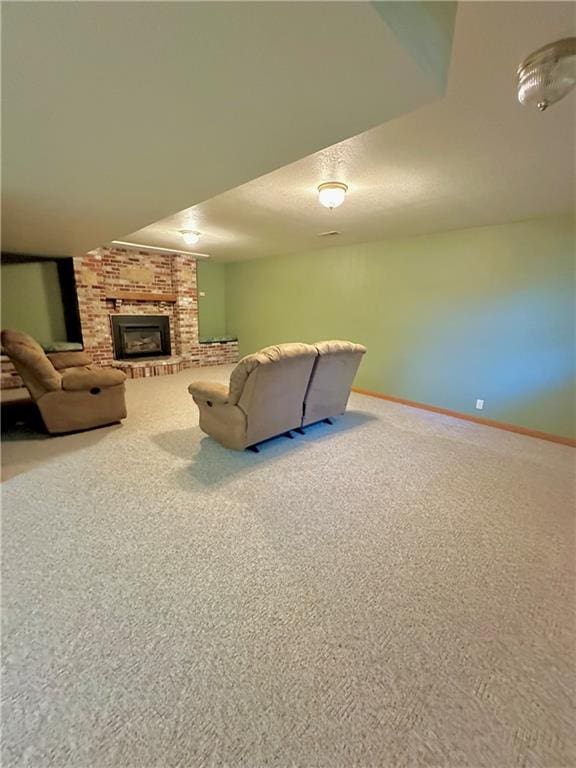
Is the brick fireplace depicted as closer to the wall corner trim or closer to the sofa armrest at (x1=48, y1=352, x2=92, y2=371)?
the sofa armrest at (x1=48, y1=352, x2=92, y2=371)

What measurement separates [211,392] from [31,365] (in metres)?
1.73

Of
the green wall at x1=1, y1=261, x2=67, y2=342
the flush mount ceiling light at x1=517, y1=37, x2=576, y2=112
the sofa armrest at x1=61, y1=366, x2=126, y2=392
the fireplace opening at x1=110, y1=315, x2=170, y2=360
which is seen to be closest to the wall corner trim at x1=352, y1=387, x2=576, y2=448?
the flush mount ceiling light at x1=517, y1=37, x2=576, y2=112

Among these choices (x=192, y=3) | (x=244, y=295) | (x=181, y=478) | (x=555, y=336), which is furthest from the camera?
(x=244, y=295)

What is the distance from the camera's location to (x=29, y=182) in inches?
81.2

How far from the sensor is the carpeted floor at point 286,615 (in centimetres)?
A: 105

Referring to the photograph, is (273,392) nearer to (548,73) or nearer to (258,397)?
(258,397)

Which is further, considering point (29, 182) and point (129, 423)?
point (129, 423)

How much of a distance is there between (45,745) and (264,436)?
223 cm

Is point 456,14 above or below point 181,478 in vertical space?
above

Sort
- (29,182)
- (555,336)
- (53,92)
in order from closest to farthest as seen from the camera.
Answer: (53,92) → (29,182) → (555,336)

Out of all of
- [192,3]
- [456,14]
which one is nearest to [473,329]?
[456,14]

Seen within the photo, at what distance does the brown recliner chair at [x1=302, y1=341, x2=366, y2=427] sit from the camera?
3.23 meters

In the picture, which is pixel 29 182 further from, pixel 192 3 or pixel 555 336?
pixel 555 336

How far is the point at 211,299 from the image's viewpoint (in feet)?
25.1
